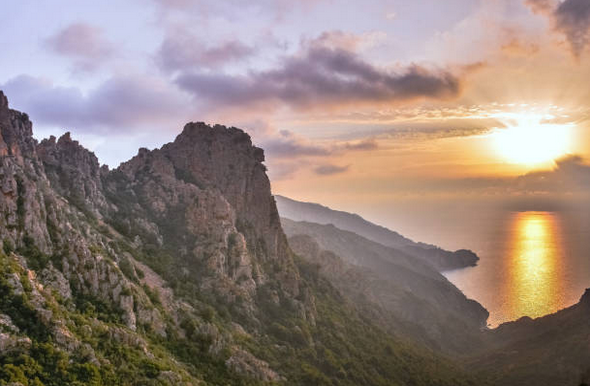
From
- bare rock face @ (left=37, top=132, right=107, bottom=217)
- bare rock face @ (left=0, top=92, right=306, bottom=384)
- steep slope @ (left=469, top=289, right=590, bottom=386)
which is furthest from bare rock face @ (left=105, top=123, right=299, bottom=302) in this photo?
steep slope @ (left=469, top=289, right=590, bottom=386)

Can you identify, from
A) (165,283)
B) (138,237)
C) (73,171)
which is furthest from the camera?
(138,237)

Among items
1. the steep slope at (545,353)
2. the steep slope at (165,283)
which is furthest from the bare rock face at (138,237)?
the steep slope at (545,353)

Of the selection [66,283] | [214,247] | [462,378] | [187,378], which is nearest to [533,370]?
[462,378]

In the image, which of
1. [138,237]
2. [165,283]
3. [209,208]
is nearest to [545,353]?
[209,208]

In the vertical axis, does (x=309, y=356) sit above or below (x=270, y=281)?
below

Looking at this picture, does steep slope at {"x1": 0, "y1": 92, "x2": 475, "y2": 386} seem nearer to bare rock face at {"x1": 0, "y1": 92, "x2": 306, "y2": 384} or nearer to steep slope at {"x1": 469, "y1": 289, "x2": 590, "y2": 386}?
bare rock face at {"x1": 0, "y1": 92, "x2": 306, "y2": 384}

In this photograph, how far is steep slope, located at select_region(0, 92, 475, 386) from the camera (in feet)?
135

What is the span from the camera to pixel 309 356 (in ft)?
259

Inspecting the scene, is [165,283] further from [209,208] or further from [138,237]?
[209,208]

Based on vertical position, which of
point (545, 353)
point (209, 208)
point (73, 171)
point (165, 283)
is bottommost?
point (545, 353)

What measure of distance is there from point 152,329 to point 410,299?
149 meters

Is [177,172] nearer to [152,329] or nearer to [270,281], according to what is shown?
[270,281]

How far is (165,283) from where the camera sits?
2753 inches

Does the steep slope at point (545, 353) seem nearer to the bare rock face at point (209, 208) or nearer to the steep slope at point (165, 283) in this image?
the steep slope at point (165, 283)
